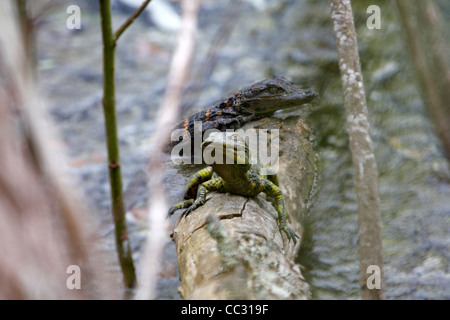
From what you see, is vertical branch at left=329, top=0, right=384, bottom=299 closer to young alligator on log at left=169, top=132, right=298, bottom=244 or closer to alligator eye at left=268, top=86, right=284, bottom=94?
young alligator on log at left=169, top=132, right=298, bottom=244

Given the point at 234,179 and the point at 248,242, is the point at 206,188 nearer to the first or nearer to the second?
the point at 234,179

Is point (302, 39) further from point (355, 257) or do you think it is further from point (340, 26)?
point (355, 257)

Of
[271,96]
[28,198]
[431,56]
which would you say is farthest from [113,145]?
[271,96]

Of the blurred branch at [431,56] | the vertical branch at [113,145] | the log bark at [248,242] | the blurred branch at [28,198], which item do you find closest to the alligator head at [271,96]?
the log bark at [248,242]

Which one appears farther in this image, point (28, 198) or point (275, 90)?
point (275, 90)

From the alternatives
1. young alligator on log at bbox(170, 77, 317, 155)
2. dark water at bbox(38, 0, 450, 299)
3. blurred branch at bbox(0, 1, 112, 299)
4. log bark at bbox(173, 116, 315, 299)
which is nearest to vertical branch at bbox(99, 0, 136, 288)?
dark water at bbox(38, 0, 450, 299)

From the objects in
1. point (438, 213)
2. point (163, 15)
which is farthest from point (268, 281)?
point (163, 15)

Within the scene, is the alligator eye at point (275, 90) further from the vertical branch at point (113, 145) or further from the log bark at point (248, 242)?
the vertical branch at point (113, 145)
